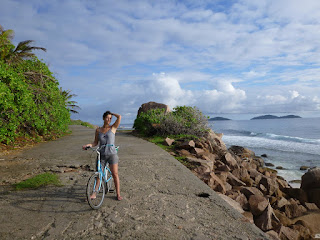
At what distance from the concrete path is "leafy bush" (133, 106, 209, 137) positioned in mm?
6567

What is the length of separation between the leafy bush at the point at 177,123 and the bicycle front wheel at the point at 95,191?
8.29 metres

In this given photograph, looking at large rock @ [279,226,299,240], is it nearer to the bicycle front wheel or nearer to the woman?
the woman

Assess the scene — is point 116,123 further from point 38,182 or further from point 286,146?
point 286,146

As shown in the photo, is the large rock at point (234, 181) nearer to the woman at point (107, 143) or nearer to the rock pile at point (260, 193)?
the rock pile at point (260, 193)

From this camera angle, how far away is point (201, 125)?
500 inches

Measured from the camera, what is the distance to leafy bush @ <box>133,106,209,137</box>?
40.1 feet

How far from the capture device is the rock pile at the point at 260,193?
4977 mm

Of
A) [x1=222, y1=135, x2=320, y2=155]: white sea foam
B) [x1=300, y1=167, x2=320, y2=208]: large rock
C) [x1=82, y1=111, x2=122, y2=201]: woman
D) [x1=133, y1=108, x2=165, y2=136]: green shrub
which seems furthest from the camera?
[x1=222, y1=135, x2=320, y2=155]: white sea foam

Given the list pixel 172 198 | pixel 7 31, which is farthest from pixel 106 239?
pixel 7 31

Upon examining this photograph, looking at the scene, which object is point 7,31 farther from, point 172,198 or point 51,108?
point 172,198

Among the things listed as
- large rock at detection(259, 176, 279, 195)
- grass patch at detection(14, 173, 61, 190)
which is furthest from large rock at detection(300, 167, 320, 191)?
grass patch at detection(14, 173, 61, 190)

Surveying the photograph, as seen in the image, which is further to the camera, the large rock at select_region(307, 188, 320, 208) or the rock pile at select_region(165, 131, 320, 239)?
the large rock at select_region(307, 188, 320, 208)

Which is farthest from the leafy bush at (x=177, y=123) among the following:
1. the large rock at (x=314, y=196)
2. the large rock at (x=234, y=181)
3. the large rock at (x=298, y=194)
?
the large rock at (x=314, y=196)

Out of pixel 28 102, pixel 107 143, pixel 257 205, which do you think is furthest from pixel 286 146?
pixel 107 143
